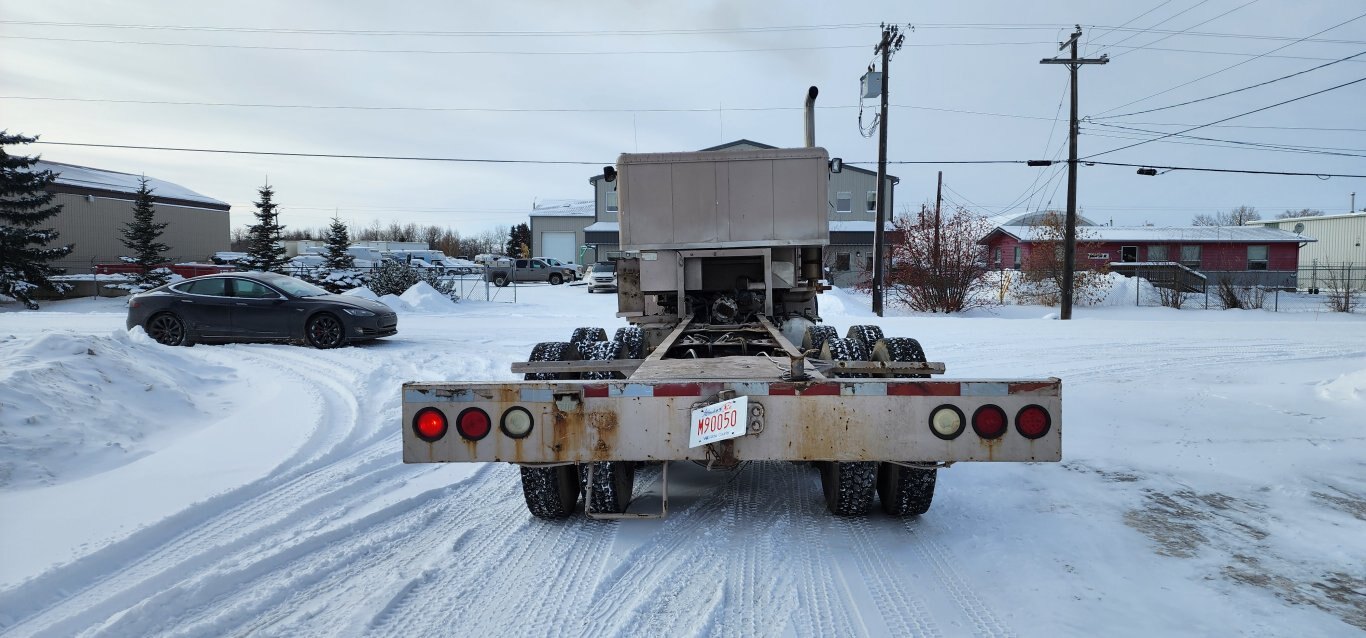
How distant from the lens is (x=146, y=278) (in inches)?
1088

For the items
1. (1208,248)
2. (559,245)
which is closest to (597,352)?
(1208,248)

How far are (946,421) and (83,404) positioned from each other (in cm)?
653

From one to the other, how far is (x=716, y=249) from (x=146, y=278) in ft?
92.7

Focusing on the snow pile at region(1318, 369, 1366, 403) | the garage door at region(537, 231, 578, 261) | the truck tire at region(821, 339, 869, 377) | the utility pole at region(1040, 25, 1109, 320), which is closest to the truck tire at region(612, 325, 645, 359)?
the truck tire at region(821, 339, 869, 377)

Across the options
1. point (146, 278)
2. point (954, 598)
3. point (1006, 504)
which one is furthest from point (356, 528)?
point (146, 278)

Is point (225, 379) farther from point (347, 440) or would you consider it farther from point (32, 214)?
point (32, 214)

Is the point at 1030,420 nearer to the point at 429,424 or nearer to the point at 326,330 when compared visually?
the point at 429,424

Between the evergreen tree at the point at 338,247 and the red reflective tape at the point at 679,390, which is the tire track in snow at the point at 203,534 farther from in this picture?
the evergreen tree at the point at 338,247

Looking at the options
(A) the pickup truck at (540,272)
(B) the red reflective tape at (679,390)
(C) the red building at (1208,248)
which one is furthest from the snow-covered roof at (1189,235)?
(B) the red reflective tape at (679,390)

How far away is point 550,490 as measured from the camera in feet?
13.8

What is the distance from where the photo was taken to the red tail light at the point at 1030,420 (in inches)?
132

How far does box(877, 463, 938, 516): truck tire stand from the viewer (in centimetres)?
415

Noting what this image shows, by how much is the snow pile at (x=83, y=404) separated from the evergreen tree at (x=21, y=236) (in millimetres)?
21359

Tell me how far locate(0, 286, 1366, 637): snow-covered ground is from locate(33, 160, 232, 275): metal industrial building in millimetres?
36182
